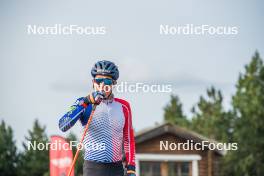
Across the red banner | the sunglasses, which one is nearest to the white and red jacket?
the sunglasses

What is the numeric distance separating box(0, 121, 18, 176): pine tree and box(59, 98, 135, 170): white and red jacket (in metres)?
39.5

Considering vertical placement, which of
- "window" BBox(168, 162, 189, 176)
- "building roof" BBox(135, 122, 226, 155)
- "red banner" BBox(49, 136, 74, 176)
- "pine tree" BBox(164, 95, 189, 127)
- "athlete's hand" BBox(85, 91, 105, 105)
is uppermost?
"pine tree" BBox(164, 95, 189, 127)

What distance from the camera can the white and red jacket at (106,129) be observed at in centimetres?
679

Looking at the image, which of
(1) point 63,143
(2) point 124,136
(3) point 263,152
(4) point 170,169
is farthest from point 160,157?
(2) point 124,136

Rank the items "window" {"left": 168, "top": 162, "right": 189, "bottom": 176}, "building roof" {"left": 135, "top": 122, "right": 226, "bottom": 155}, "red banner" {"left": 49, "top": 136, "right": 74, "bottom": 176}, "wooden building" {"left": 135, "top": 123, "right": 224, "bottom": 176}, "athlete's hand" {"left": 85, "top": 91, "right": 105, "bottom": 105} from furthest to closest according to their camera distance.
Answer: "window" {"left": 168, "top": 162, "right": 189, "bottom": 176}
"wooden building" {"left": 135, "top": 123, "right": 224, "bottom": 176}
"building roof" {"left": 135, "top": 122, "right": 226, "bottom": 155}
"red banner" {"left": 49, "top": 136, "right": 74, "bottom": 176}
"athlete's hand" {"left": 85, "top": 91, "right": 105, "bottom": 105}

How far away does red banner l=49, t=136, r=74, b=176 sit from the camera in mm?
13531

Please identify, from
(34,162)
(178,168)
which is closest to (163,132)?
(178,168)

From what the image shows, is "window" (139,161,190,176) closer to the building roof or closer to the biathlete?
the building roof

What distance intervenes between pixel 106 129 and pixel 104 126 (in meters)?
0.04

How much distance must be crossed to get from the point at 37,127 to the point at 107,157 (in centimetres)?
4358

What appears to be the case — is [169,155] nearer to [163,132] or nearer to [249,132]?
[163,132]

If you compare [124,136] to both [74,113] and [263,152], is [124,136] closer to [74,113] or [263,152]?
[74,113]

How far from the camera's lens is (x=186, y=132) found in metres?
31.7

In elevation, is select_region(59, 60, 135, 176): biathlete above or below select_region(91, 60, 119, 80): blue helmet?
below
